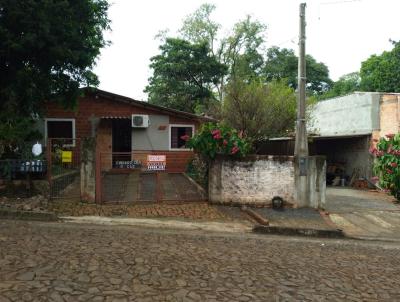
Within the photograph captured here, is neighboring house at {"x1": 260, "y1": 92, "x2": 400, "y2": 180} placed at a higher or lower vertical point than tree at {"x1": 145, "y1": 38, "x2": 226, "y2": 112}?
lower

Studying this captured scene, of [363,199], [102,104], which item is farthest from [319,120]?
[102,104]

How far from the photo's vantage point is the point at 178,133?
21.4 metres

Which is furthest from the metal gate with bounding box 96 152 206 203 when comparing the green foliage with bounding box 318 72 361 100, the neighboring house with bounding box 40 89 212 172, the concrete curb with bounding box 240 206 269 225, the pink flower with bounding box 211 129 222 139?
the green foliage with bounding box 318 72 361 100

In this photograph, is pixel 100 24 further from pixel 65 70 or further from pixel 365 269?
pixel 365 269

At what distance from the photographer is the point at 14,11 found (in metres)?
12.6

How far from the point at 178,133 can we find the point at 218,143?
8.45m

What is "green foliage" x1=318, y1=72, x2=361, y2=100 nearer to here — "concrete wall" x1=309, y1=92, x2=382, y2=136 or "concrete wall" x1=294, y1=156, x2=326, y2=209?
"concrete wall" x1=309, y1=92, x2=382, y2=136

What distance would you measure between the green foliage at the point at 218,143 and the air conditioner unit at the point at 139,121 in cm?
750

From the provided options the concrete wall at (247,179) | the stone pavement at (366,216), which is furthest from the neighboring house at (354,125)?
the concrete wall at (247,179)

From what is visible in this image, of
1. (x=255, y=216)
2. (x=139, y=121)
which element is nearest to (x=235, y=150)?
(x=255, y=216)

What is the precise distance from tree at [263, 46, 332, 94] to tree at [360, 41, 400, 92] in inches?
313

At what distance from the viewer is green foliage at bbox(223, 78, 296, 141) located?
1928 cm

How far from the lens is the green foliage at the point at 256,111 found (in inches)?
759

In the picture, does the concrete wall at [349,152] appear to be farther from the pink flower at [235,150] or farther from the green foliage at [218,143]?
the pink flower at [235,150]
